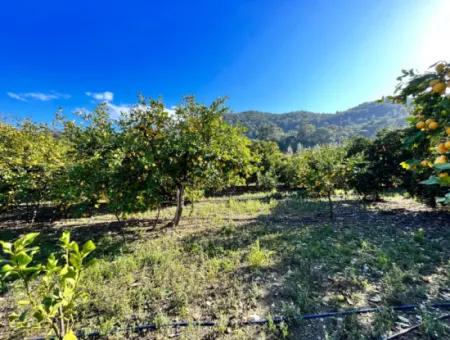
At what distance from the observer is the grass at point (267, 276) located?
9.64 feet

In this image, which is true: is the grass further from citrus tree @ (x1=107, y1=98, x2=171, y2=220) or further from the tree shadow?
citrus tree @ (x1=107, y1=98, x2=171, y2=220)

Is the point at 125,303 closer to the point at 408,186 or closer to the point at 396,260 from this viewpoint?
the point at 396,260

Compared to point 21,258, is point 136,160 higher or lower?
higher

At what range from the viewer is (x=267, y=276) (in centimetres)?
412

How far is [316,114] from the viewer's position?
18800 cm

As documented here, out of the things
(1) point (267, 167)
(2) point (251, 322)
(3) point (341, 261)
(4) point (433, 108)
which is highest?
(1) point (267, 167)

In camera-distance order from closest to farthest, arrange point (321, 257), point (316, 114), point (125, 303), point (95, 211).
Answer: point (125, 303) → point (321, 257) → point (95, 211) → point (316, 114)

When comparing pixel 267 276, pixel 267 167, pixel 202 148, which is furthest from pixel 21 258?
pixel 267 167

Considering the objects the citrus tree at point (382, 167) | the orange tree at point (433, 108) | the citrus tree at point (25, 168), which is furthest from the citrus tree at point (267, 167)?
the orange tree at point (433, 108)

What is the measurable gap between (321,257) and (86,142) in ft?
22.8

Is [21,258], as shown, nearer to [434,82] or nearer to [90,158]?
[434,82]

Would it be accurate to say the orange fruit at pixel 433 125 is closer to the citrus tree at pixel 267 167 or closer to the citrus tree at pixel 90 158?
the citrus tree at pixel 90 158

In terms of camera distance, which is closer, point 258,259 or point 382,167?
point 258,259

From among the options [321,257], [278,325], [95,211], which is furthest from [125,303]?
[95,211]
